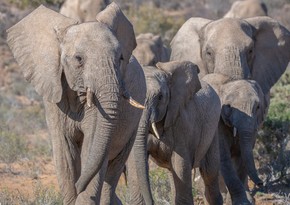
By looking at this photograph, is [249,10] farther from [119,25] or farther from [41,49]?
[41,49]

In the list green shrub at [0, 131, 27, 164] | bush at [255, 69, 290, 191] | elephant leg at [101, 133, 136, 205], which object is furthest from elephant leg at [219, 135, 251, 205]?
green shrub at [0, 131, 27, 164]

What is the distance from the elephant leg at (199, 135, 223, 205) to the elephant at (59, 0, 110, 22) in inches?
109

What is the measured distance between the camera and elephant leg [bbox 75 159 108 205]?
20.9ft

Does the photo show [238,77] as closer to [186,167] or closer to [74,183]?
[186,167]

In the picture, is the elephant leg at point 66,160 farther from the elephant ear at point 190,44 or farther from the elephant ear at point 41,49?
the elephant ear at point 190,44

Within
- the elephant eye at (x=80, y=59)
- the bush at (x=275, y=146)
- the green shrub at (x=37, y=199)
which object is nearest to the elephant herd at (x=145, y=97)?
the elephant eye at (x=80, y=59)

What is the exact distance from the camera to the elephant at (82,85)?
19.4 feet

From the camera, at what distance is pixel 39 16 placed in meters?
6.56

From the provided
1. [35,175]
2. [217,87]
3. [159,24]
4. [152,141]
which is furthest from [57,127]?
[159,24]

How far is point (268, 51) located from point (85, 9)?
2.09m

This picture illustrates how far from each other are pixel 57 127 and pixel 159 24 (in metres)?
20.1

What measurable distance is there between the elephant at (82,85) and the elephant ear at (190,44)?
4.46m

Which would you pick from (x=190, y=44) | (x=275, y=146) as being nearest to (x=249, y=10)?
(x=190, y=44)

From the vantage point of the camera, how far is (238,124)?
9219 mm
